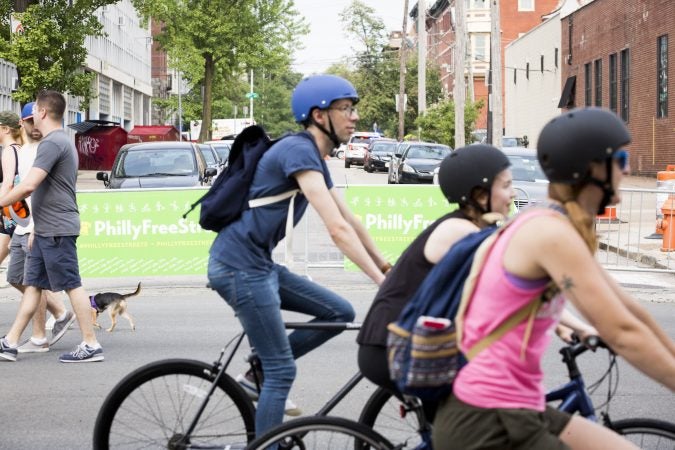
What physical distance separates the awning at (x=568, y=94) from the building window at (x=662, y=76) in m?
12.8

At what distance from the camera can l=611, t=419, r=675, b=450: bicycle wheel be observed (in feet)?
12.8

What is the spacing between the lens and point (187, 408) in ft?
15.8

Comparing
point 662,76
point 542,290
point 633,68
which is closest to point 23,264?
point 542,290

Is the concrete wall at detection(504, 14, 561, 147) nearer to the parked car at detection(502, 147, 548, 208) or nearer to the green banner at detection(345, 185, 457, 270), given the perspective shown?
the parked car at detection(502, 147, 548, 208)

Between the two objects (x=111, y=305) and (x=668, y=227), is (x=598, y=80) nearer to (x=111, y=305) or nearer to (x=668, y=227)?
(x=668, y=227)

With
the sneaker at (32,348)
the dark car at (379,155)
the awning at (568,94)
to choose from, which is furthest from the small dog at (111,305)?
the dark car at (379,155)

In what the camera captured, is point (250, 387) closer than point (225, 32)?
Yes

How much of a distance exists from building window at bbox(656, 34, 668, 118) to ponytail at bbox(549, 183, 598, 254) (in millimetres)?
36280

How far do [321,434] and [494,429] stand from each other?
2.94ft

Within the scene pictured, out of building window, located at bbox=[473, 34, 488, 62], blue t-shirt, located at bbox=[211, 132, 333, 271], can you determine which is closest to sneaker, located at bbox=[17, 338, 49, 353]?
blue t-shirt, located at bbox=[211, 132, 333, 271]

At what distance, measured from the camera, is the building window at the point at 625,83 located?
4281 cm

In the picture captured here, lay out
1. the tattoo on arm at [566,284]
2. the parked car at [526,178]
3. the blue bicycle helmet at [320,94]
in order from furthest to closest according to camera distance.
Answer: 1. the parked car at [526,178]
2. the blue bicycle helmet at [320,94]
3. the tattoo on arm at [566,284]

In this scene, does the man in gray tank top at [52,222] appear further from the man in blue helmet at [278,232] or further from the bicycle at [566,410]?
the bicycle at [566,410]

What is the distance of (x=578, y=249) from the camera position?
3016 millimetres
